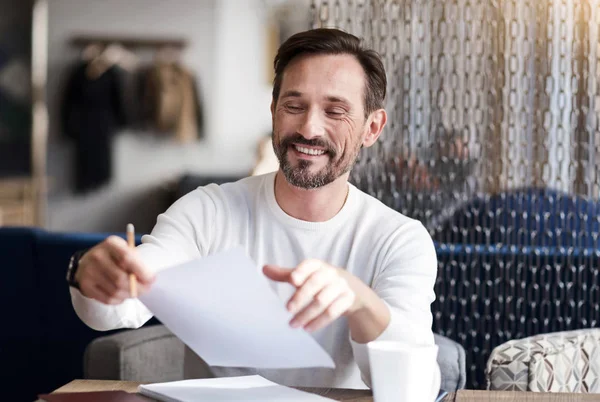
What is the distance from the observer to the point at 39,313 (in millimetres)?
2703

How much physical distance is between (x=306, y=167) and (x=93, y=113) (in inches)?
227

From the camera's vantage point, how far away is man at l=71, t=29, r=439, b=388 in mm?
1547

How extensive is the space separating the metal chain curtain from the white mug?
1.55 m

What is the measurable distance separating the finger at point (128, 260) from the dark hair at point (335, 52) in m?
0.67

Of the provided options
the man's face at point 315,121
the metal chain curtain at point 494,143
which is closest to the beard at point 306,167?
the man's face at point 315,121

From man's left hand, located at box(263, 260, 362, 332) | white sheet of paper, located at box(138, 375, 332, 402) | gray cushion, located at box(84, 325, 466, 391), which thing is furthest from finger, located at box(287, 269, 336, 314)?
gray cushion, located at box(84, 325, 466, 391)

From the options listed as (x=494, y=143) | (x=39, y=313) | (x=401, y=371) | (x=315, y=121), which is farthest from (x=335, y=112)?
(x=39, y=313)

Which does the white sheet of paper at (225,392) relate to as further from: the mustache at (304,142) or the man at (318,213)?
the mustache at (304,142)

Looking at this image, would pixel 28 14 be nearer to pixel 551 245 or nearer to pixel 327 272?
pixel 551 245

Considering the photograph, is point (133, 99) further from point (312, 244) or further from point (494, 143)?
point (312, 244)

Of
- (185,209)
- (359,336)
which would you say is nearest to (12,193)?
(185,209)

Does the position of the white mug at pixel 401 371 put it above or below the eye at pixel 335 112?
below

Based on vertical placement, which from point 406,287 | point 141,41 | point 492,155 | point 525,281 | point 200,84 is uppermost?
point 141,41

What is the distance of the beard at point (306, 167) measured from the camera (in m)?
1.62
